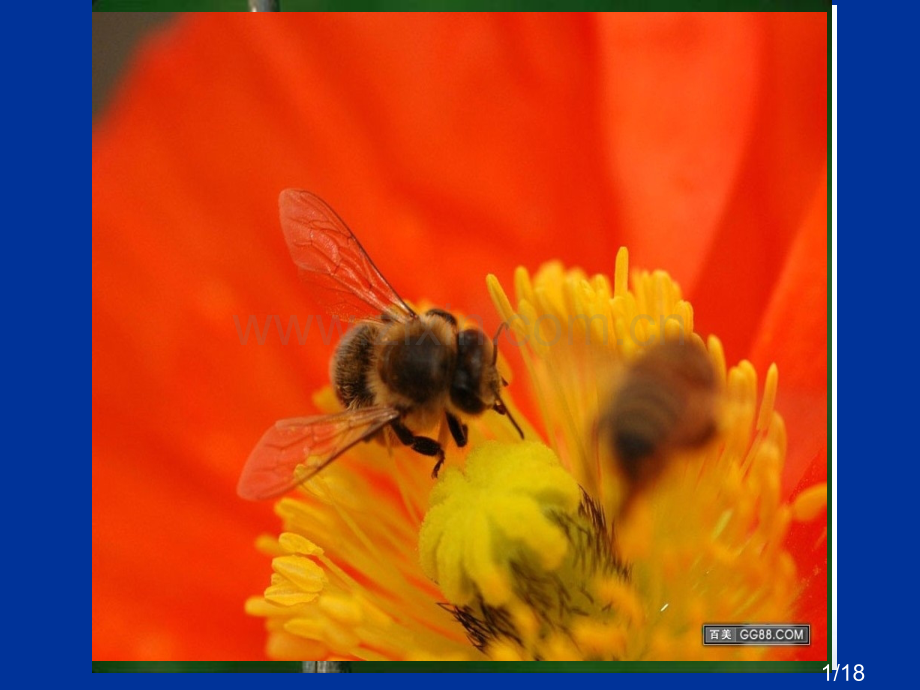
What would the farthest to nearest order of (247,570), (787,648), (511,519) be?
(247,570) < (787,648) < (511,519)

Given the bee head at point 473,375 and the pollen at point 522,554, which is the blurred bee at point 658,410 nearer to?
the pollen at point 522,554

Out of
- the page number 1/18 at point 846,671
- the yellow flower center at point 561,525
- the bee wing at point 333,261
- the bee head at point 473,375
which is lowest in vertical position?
the page number 1/18 at point 846,671

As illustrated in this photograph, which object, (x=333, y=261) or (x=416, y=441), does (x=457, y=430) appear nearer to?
(x=416, y=441)

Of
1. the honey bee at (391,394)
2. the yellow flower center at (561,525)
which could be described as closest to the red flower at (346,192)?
the yellow flower center at (561,525)

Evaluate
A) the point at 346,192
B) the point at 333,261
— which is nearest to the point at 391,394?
the point at 333,261

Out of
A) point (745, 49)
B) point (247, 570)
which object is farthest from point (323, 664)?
point (745, 49)

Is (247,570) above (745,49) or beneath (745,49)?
beneath

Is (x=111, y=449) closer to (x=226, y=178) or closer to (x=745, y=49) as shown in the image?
(x=226, y=178)
